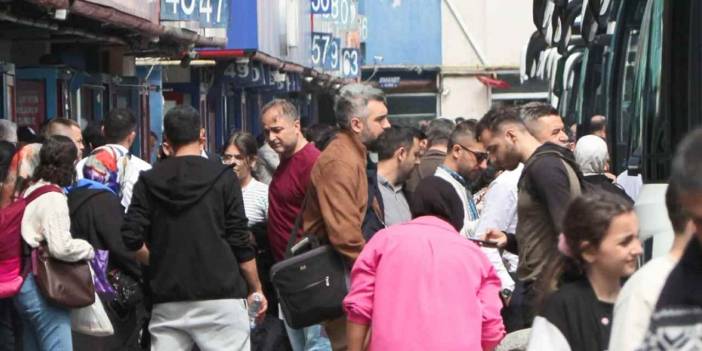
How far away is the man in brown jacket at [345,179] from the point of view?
8258mm

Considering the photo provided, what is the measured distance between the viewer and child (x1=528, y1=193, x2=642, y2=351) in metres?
5.14

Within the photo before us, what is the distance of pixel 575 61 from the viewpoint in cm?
2208

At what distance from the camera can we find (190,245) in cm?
854

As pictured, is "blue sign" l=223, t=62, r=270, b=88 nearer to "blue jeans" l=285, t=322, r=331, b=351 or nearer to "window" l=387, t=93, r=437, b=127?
"blue jeans" l=285, t=322, r=331, b=351

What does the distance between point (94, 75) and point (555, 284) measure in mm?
12947

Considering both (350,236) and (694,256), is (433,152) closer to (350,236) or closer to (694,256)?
(350,236)

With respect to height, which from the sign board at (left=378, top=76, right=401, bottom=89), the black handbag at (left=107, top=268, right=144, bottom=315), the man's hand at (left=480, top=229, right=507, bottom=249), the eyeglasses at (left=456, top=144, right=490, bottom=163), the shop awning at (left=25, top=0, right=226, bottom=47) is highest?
the shop awning at (left=25, top=0, right=226, bottom=47)

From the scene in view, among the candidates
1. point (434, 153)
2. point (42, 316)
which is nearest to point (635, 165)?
point (42, 316)

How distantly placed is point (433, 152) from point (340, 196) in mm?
4847

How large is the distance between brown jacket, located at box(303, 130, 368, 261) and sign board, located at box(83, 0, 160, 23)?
430 cm

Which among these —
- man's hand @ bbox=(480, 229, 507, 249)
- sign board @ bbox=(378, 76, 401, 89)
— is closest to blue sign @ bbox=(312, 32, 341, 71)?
sign board @ bbox=(378, 76, 401, 89)

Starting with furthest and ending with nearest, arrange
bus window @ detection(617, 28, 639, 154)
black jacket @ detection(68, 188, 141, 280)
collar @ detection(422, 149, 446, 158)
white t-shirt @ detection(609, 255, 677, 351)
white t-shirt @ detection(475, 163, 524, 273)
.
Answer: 1. collar @ detection(422, 149, 446, 158)
2. bus window @ detection(617, 28, 639, 154)
3. black jacket @ detection(68, 188, 141, 280)
4. white t-shirt @ detection(475, 163, 524, 273)
5. white t-shirt @ detection(609, 255, 677, 351)

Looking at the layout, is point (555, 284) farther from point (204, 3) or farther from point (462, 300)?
point (204, 3)

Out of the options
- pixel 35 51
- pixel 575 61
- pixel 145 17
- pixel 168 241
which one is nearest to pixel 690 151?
pixel 168 241
